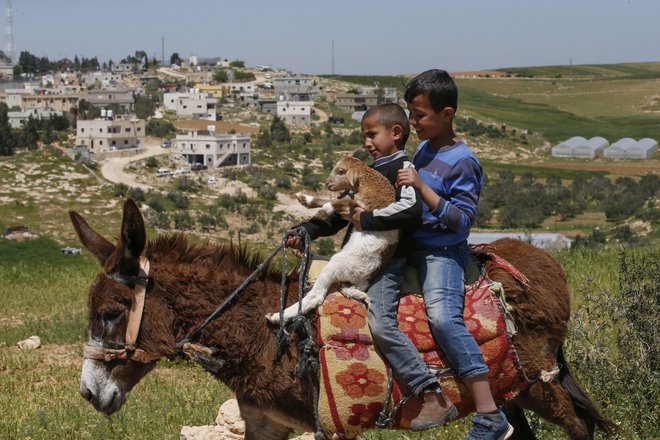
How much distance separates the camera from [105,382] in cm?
456

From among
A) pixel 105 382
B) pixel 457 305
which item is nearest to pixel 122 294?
pixel 105 382

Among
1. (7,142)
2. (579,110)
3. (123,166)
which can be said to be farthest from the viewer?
(579,110)

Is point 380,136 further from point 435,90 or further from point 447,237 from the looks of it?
point 447,237

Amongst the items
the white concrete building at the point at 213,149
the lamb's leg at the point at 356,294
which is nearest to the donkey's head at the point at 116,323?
the lamb's leg at the point at 356,294

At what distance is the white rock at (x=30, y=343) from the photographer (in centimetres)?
1084

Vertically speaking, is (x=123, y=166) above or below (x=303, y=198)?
below

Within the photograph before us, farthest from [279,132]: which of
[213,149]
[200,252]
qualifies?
[200,252]

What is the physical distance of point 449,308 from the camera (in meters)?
4.47

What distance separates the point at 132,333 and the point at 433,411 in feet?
5.60

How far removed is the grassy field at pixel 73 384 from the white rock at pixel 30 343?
116mm

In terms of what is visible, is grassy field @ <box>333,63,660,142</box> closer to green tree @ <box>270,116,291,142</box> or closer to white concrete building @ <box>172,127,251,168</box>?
green tree @ <box>270,116,291,142</box>

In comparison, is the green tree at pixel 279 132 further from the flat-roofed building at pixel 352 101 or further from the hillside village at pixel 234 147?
the flat-roofed building at pixel 352 101

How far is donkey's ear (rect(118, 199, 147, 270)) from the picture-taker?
4262 mm

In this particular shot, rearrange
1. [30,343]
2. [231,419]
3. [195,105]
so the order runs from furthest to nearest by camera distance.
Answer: [195,105], [30,343], [231,419]
